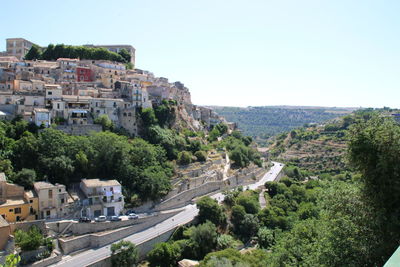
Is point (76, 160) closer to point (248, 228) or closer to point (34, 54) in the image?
point (248, 228)

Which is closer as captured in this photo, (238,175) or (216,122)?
(238,175)

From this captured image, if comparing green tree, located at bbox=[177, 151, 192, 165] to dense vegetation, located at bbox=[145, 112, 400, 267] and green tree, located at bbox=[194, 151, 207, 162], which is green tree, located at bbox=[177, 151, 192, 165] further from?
dense vegetation, located at bbox=[145, 112, 400, 267]

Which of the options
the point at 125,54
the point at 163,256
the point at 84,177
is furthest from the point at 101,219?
the point at 125,54

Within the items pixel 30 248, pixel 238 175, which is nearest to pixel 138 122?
pixel 238 175

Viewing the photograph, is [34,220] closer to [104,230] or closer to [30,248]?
[30,248]


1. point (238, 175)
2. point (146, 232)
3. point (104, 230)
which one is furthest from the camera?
point (238, 175)

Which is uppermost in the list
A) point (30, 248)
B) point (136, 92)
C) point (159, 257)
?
point (136, 92)

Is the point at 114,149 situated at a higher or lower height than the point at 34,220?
higher

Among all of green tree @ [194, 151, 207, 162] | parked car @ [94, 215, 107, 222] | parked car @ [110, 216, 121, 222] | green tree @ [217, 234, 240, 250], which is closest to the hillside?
green tree @ [194, 151, 207, 162]
